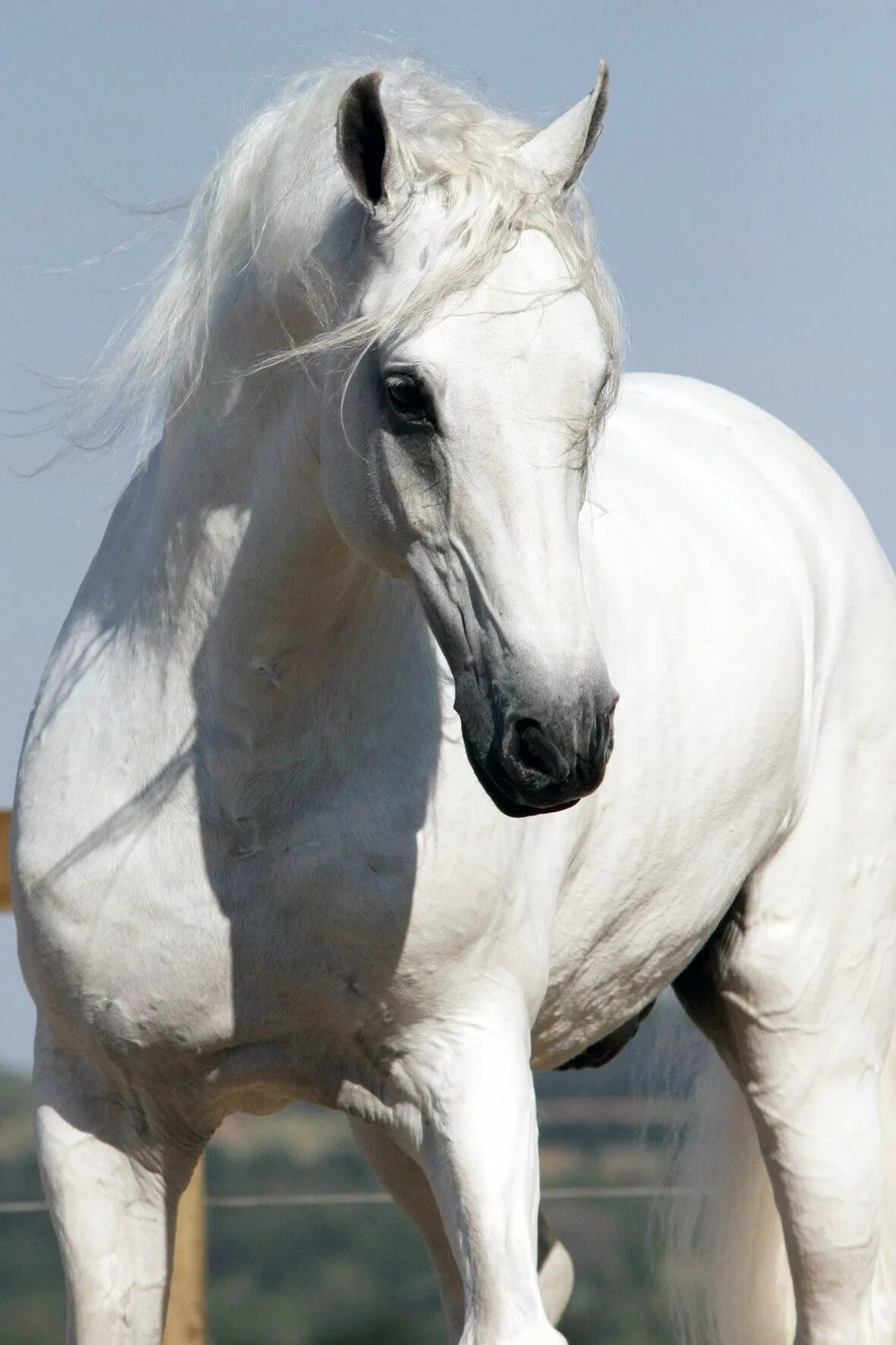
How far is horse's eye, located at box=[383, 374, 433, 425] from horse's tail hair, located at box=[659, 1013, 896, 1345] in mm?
1819

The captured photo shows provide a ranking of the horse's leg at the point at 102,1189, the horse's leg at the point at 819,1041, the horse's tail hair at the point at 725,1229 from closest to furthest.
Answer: the horse's leg at the point at 102,1189 → the horse's leg at the point at 819,1041 → the horse's tail hair at the point at 725,1229

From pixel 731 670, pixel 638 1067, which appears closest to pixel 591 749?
pixel 731 670

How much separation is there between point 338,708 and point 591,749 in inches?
17.5

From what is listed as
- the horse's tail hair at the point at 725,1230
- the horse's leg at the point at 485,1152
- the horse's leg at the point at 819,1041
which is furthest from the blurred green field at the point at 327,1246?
the horse's leg at the point at 485,1152

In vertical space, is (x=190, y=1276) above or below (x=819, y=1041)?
below

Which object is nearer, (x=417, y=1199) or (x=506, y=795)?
(x=506, y=795)

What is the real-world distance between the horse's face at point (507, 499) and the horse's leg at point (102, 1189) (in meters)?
0.76

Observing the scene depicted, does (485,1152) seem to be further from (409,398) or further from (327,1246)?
(327,1246)

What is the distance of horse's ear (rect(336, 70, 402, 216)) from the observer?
1834mm

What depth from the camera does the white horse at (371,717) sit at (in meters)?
1.78

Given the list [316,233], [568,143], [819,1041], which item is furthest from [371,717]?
[819,1041]

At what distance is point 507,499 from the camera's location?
175cm

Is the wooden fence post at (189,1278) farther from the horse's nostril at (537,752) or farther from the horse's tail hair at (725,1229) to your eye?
the horse's nostril at (537,752)

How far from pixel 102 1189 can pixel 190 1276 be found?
1.23m
